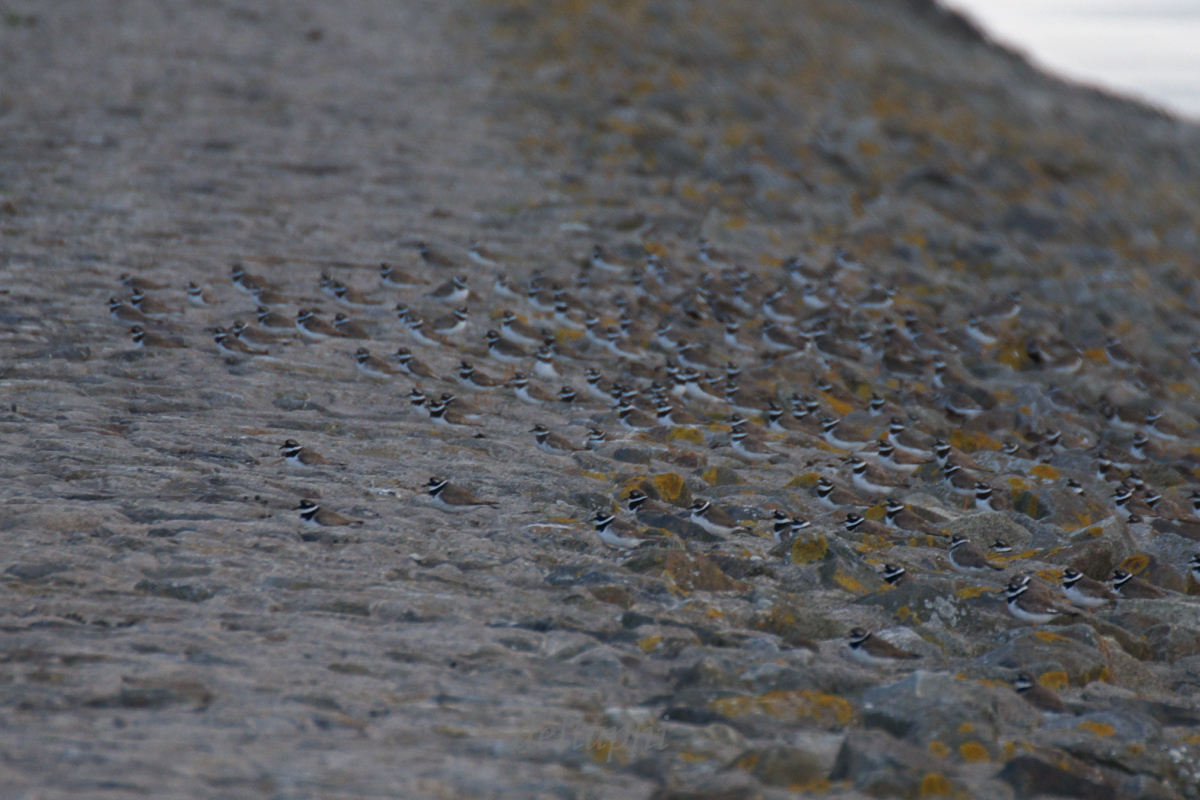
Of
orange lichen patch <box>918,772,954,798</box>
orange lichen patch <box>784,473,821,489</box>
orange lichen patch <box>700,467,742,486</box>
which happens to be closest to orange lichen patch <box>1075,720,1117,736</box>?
orange lichen patch <box>918,772,954,798</box>

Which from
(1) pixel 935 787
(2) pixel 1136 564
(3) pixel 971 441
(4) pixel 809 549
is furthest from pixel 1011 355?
(1) pixel 935 787

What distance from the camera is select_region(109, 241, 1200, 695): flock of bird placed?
9781 mm

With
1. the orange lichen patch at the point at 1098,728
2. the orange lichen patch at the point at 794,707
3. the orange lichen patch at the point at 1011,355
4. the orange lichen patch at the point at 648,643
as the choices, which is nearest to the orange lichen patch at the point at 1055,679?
the orange lichen patch at the point at 1098,728

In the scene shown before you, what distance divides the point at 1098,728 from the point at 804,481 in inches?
164

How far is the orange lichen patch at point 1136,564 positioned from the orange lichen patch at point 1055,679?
2408mm

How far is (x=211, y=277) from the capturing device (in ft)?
45.1

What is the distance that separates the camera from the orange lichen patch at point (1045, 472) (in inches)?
455

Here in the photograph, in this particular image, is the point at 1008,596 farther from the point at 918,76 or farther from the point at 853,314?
the point at 918,76

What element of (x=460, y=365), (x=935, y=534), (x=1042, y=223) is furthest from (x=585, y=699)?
(x=1042, y=223)

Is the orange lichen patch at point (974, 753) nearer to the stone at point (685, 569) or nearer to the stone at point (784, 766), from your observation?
the stone at point (784, 766)

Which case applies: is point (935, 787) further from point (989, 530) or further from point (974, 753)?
point (989, 530)

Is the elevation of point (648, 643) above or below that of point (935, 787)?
below

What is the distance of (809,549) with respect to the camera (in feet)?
28.5

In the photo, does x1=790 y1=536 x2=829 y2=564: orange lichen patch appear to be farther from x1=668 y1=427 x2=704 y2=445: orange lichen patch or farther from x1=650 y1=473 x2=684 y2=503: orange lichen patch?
x1=668 y1=427 x2=704 y2=445: orange lichen patch
